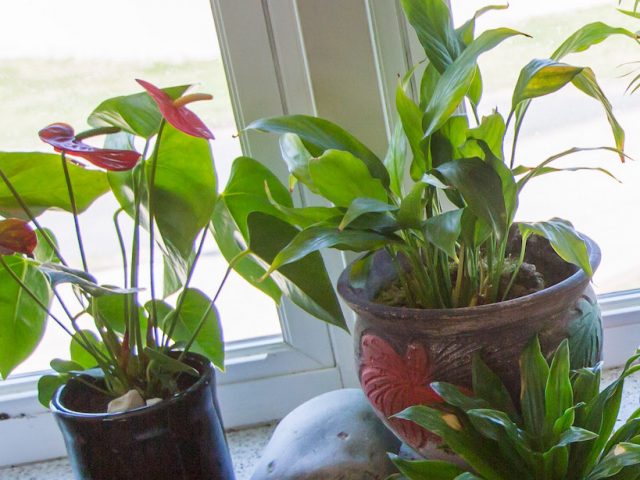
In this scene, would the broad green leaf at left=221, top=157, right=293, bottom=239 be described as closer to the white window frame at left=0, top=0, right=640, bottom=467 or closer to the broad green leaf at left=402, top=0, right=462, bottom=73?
the white window frame at left=0, top=0, right=640, bottom=467

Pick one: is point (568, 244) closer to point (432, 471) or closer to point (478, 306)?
point (478, 306)

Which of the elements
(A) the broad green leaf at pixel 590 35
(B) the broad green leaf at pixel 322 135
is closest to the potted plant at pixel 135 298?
(B) the broad green leaf at pixel 322 135

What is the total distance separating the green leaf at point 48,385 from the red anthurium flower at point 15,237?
0.82 ft

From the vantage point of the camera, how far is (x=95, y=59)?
1.15m

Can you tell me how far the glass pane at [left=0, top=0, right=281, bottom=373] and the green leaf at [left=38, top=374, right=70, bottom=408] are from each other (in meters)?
0.34

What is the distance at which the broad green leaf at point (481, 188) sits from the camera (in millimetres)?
700

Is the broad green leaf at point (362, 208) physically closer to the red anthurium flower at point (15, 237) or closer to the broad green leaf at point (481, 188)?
the broad green leaf at point (481, 188)

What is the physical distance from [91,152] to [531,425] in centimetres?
50

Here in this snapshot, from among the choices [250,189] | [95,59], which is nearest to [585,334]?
[250,189]

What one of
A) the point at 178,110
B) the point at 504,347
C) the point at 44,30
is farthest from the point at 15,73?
the point at 504,347

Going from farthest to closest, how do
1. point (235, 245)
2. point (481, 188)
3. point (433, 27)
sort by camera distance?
point (235, 245) → point (433, 27) → point (481, 188)

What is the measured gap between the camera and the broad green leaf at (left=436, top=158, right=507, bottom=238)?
0.70m

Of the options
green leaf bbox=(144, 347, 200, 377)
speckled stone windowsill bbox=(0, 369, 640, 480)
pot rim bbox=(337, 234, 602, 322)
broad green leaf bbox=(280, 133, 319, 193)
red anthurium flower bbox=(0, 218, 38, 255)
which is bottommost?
speckled stone windowsill bbox=(0, 369, 640, 480)

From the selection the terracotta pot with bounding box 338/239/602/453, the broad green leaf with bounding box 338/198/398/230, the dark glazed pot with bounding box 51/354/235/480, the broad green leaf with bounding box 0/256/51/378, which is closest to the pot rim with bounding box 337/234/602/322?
the terracotta pot with bounding box 338/239/602/453
